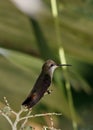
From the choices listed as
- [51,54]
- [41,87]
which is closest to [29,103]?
[41,87]

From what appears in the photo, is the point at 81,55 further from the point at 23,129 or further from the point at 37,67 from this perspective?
the point at 23,129

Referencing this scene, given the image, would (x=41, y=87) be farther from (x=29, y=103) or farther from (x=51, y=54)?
(x=51, y=54)

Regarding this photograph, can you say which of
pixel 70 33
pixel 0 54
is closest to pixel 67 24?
pixel 70 33

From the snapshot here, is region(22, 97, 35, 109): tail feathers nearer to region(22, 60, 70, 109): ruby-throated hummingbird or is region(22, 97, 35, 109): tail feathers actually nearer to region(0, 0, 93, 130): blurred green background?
region(22, 60, 70, 109): ruby-throated hummingbird

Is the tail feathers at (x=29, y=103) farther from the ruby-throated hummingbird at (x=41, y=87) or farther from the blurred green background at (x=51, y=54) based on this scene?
the blurred green background at (x=51, y=54)

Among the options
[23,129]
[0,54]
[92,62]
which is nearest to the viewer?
[23,129]
